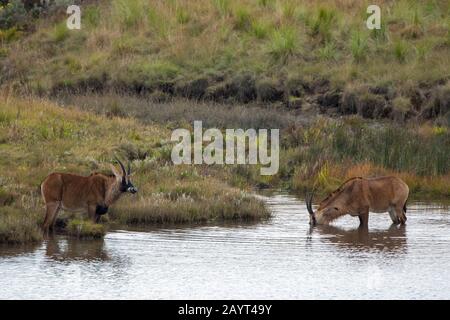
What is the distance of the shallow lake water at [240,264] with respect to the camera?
13.2 metres

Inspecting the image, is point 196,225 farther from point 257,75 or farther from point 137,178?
point 257,75

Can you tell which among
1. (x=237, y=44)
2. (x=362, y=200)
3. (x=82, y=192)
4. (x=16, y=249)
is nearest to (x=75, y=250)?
(x=16, y=249)

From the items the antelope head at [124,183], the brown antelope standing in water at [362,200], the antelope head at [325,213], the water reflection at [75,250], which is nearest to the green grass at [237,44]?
the brown antelope standing in water at [362,200]

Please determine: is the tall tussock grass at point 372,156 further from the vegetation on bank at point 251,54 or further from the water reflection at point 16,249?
the water reflection at point 16,249

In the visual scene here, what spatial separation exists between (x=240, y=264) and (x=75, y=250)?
92.2 inches

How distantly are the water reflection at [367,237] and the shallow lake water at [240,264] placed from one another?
0.05 ft

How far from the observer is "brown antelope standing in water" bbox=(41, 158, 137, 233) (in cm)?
1628

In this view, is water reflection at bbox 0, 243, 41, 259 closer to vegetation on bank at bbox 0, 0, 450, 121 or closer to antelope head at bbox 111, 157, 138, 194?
antelope head at bbox 111, 157, 138, 194

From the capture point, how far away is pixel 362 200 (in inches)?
706

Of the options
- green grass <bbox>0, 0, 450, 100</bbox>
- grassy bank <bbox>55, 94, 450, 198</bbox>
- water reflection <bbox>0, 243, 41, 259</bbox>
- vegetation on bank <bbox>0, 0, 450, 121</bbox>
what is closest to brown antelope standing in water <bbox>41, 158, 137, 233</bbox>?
water reflection <bbox>0, 243, 41, 259</bbox>

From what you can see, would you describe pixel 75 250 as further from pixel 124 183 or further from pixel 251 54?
pixel 251 54

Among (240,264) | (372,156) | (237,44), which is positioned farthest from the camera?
(237,44)

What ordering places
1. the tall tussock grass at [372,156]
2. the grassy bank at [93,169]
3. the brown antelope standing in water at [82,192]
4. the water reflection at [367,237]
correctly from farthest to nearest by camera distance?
the tall tussock grass at [372,156]
the grassy bank at [93,169]
the brown antelope standing in water at [82,192]
the water reflection at [367,237]
